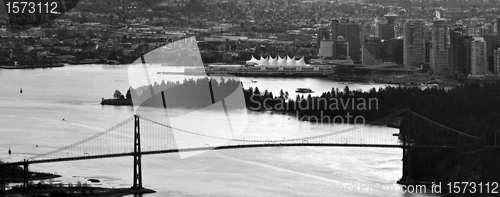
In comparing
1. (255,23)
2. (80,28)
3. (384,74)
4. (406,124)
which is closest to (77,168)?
(406,124)

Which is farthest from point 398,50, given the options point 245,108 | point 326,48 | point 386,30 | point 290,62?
point 245,108

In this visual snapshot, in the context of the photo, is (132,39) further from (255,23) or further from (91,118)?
(91,118)

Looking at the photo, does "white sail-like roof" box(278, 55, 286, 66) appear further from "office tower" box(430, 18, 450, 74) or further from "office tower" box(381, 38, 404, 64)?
"office tower" box(430, 18, 450, 74)

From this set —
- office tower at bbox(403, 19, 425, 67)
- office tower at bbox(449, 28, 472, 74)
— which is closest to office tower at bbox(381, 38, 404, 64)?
office tower at bbox(403, 19, 425, 67)

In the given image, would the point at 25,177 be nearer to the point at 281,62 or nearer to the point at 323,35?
the point at 281,62

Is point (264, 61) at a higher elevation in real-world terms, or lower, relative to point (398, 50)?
lower

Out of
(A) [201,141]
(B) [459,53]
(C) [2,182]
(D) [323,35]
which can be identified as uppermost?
(D) [323,35]
